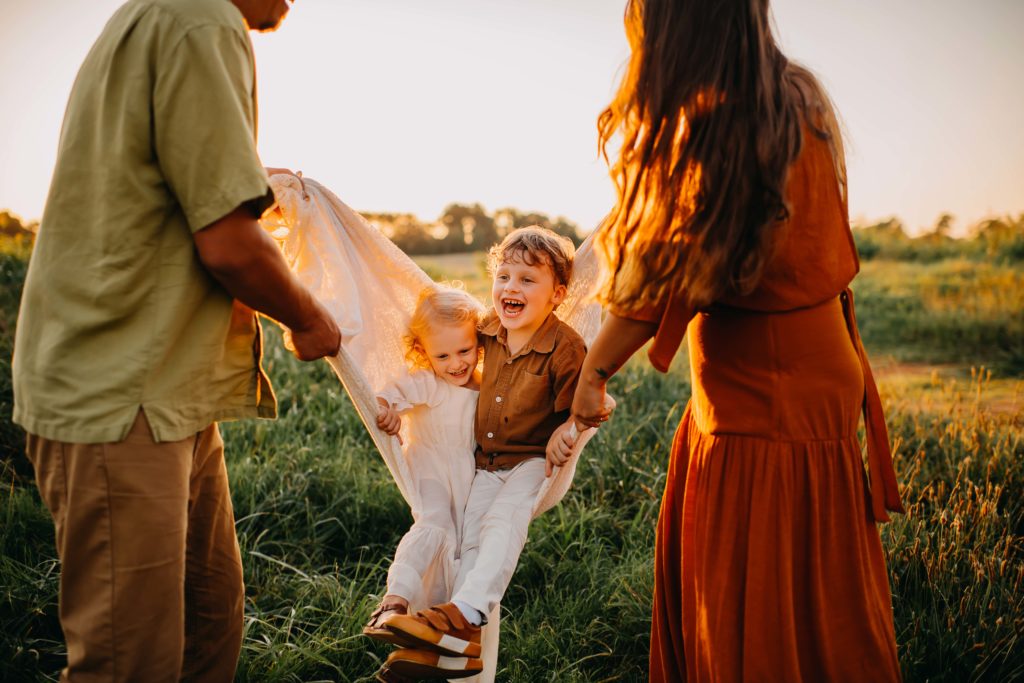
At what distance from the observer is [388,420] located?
7.32 ft

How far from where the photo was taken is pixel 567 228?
878cm

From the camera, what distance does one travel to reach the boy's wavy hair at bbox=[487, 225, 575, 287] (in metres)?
2.36

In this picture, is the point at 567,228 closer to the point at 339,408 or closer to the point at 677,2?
the point at 339,408

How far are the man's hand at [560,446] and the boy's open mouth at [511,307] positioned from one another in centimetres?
42

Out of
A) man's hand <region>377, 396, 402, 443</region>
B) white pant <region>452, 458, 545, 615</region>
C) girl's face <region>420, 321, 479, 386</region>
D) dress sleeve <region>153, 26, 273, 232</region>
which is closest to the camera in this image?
dress sleeve <region>153, 26, 273, 232</region>

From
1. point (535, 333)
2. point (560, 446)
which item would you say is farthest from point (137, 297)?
point (535, 333)

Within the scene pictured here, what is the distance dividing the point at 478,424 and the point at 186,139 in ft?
4.34

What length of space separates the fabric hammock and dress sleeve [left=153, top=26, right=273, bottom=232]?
73 centimetres

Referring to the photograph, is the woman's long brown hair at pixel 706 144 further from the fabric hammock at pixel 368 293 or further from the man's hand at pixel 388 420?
the man's hand at pixel 388 420

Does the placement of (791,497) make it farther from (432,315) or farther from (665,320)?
(432,315)

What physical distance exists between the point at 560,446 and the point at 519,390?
296mm

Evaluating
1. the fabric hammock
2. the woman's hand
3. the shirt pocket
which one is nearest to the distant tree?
the fabric hammock

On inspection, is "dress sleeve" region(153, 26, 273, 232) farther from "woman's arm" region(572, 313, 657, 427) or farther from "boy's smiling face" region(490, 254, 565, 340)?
"boy's smiling face" region(490, 254, 565, 340)

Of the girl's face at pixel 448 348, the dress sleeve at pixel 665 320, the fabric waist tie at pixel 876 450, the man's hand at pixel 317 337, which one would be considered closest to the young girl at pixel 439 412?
the girl's face at pixel 448 348
